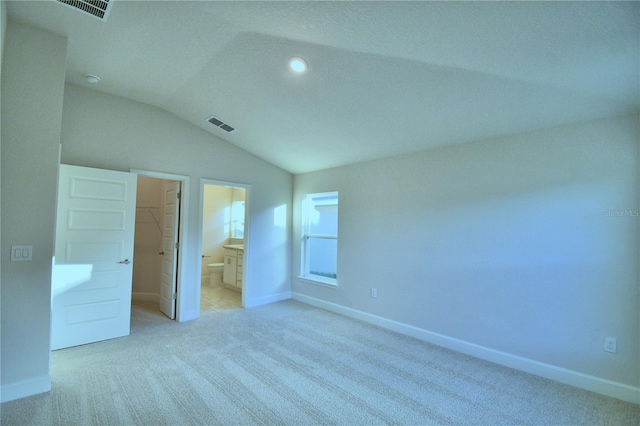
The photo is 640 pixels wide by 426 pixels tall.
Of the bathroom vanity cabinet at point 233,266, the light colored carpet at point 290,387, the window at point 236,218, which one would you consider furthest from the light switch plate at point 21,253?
the window at point 236,218

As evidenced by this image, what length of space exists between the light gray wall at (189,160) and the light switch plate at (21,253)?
1436 millimetres

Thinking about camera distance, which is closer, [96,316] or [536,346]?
[536,346]

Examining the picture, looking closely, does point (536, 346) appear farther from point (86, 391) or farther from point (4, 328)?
point (4, 328)

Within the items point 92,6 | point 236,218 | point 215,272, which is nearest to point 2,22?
point 92,6

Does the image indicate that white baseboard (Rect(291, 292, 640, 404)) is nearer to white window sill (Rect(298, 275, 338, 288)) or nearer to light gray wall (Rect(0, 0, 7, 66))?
white window sill (Rect(298, 275, 338, 288))

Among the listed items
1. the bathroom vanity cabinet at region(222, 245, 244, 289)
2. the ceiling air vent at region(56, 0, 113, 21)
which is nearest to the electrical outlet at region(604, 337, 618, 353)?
the ceiling air vent at region(56, 0, 113, 21)

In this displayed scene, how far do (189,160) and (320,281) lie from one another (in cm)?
278

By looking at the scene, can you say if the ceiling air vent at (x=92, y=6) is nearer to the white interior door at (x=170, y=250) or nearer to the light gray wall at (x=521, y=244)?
the white interior door at (x=170, y=250)

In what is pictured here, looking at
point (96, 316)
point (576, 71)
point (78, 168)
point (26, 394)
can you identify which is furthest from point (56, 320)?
point (576, 71)

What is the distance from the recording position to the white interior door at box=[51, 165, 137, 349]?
3.22 meters

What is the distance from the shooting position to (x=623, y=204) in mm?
2480

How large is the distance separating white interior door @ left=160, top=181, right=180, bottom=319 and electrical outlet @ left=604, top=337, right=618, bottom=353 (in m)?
4.79

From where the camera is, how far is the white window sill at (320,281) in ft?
15.9

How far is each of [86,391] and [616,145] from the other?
4.81 m
